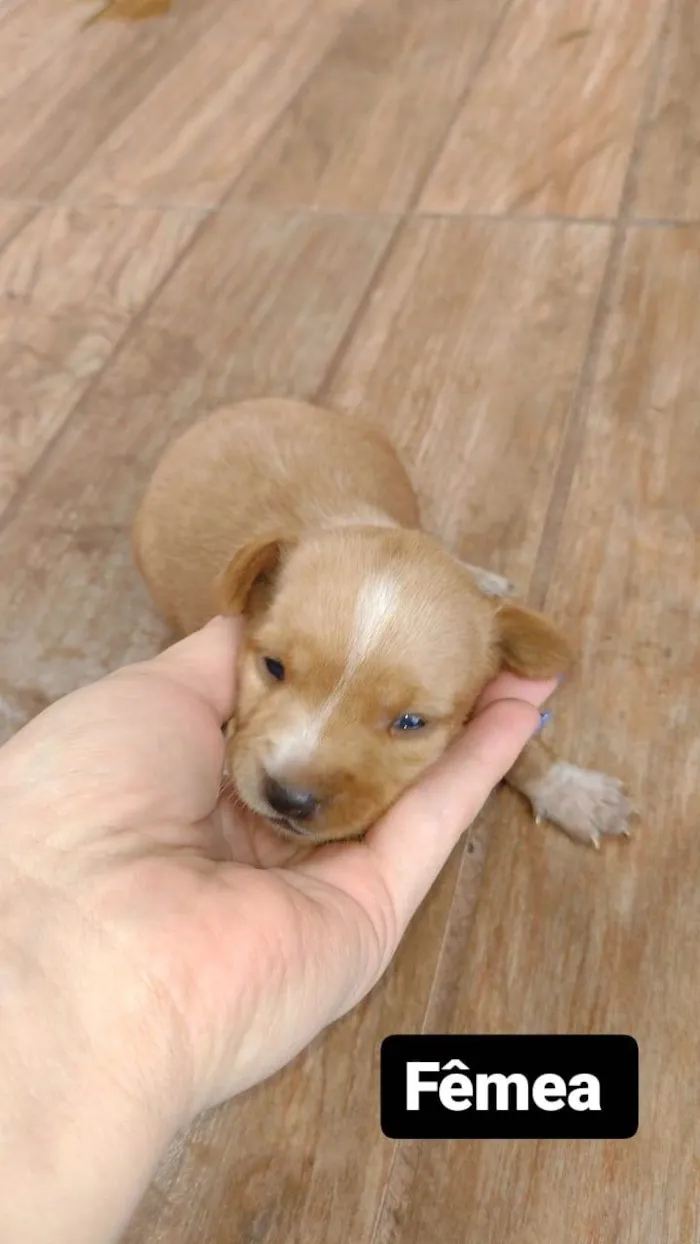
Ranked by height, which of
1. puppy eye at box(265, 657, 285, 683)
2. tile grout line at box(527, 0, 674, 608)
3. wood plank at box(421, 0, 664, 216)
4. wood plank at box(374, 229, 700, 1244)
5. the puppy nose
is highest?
puppy eye at box(265, 657, 285, 683)

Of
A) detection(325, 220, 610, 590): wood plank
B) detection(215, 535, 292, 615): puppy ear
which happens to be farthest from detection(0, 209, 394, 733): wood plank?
detection(215, 535, 292, 615): puppy ear

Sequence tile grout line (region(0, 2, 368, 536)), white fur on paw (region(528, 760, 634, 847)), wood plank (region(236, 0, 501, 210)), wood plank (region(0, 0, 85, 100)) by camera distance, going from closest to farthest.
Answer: white fur on paw (region(528, 760, 634, 847)) → tile grout line (region(0, 2, 368, 536)) → wood plank (region(236, 0, 501, 210)) → wood plank (region(0, 0, 85, 100))

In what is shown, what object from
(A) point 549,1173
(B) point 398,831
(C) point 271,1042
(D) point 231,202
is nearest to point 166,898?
(C) point 271,1042

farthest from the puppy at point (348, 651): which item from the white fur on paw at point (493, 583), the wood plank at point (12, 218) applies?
the wood plank at point (12, 218)

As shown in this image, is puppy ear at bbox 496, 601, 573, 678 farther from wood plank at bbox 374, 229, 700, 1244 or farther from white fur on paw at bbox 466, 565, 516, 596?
white fur on paw at bbox 466, 565, 516, 596

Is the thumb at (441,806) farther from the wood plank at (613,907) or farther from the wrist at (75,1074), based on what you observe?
the wrist at (75,1074)

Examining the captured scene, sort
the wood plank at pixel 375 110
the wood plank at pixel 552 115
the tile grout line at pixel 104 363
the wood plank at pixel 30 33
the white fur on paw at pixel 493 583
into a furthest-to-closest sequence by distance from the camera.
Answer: the wood plank at pixel 30 33 < the wood plank at pixel 375 110 < the wood plank at pixel 552 115 < the tile grout line at pixel 104 363 < the white fur on paw at pixel 493 583

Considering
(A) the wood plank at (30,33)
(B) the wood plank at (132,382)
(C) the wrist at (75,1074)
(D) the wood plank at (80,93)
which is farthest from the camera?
(A) the wood plank at (30,33)
